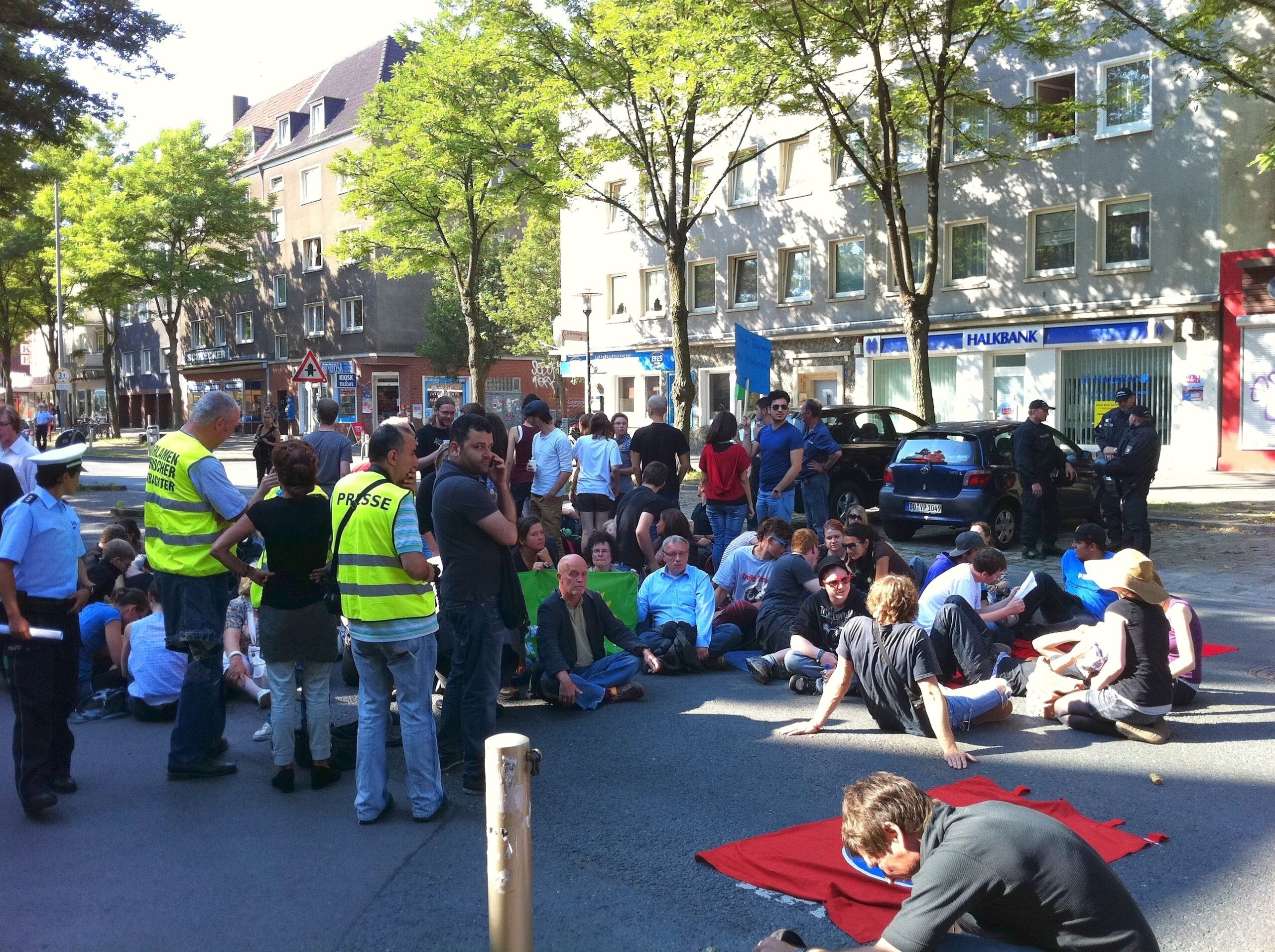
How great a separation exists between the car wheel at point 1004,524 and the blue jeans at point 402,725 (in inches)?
406

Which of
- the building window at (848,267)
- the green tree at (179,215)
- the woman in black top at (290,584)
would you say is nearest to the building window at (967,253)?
the building window at (848,267)

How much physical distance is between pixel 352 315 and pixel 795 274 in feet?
84.6

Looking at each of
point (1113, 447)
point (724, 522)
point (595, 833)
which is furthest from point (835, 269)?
point (595, 833)

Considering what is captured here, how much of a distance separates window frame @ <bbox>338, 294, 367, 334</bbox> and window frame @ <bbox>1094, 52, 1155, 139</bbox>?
110 feet

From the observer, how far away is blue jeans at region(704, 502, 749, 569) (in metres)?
11.6

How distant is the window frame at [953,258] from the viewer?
27.5 metres

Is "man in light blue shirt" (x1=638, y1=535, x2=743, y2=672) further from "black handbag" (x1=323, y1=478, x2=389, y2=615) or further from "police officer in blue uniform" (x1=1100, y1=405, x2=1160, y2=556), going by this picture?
"police officer in blue uniform" (x1=1100, y1=405, x2=1160, y2=556)

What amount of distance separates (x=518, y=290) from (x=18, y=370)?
2223 inches

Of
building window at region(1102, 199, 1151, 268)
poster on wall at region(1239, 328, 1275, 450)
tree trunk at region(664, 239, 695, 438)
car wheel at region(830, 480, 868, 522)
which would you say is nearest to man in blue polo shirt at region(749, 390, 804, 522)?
car wheel at region(830, 480, 868, 522)

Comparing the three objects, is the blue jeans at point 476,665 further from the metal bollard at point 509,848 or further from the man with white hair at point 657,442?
the man with white hair at point 657,442

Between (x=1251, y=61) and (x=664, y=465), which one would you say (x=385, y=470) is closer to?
(x=664, y=465)

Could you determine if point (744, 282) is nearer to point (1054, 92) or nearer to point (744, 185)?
point (744, 185)

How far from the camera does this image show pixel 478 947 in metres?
4.05

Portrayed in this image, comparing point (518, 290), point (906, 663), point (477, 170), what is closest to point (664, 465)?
point (906, 663)
